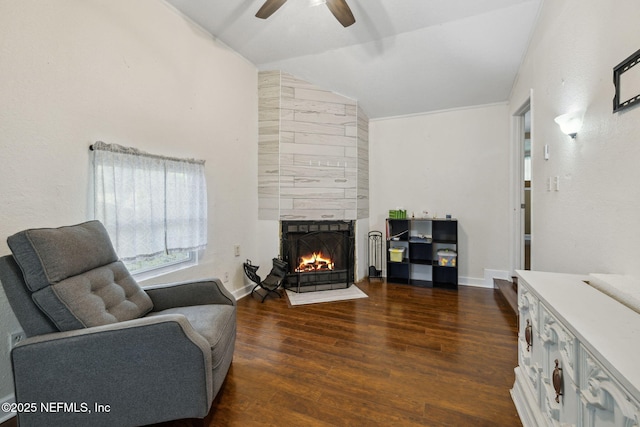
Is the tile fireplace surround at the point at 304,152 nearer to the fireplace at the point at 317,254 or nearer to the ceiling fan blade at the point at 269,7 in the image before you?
the fireplace at the point at 317,254

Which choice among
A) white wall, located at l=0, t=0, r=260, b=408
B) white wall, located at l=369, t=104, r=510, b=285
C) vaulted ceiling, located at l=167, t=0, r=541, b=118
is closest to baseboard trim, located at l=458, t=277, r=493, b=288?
white wall, located at l=369, t=104, r=510, b=285

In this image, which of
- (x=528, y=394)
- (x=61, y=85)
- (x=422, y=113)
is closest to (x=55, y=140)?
(x=61, y=85)

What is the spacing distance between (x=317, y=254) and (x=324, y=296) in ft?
2.13

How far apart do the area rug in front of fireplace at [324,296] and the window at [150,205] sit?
1.30m

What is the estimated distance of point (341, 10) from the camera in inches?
86.7

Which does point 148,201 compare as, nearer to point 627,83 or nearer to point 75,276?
point 75,276

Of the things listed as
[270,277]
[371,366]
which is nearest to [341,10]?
[371,366]

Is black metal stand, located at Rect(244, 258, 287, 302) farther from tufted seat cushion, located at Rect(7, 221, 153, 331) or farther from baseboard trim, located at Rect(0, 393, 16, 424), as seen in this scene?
baseboard trim, located at Rect(0, 393, 16, 424)

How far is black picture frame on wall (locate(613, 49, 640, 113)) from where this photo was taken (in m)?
1.22

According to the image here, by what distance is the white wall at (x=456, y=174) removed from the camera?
12.9 feet

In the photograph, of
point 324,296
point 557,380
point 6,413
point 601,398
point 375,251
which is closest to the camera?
point 601,398

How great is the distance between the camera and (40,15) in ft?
5.68

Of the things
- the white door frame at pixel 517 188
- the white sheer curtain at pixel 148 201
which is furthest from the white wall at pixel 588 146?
the white sheer curtain at pixel 148 201

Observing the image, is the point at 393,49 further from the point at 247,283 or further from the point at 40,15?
the point at 247,283
